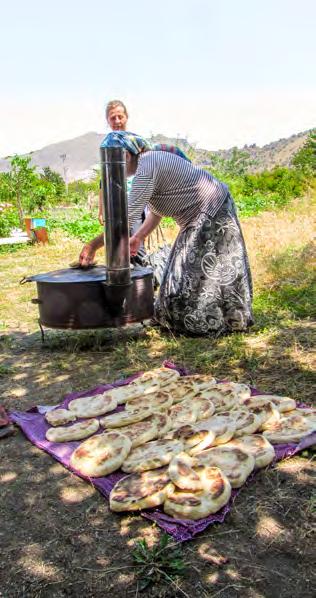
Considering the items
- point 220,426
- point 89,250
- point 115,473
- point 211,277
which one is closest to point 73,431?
point 115,473

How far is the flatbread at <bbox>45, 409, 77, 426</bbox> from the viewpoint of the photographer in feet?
9.75

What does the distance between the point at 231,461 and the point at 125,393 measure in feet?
3.49

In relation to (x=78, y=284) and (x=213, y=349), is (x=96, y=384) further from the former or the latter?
(x=213, y=349)

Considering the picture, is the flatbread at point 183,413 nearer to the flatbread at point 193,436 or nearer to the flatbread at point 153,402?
the flatbread at point 153,402

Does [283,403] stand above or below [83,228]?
below

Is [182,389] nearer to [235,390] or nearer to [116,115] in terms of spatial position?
[235,390]

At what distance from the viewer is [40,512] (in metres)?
2.24

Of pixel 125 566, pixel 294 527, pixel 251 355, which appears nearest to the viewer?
pixel 125 566

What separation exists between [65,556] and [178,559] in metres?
0.45

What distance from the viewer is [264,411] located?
280cm

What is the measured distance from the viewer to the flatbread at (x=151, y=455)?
93.9 inches

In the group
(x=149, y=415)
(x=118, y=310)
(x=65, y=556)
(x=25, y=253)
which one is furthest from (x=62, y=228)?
(x=65, y=556)

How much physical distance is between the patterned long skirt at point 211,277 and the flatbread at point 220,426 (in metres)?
1.76

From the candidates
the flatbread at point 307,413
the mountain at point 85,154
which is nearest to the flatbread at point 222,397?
the flatbread at point 307,413
